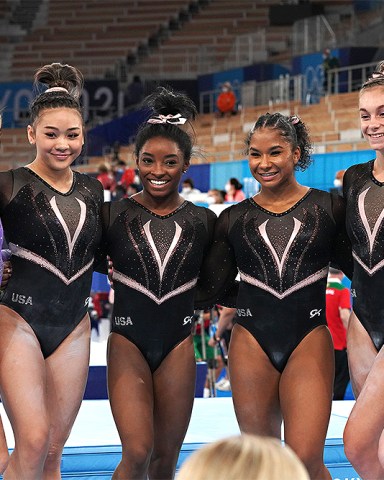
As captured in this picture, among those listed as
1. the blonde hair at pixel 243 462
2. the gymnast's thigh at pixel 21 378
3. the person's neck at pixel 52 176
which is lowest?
the gymnast's thigh at pixel 21 378

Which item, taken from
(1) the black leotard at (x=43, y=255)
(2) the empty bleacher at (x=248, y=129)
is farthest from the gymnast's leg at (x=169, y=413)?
(2) the empty bleacher at (x=248, y=129)

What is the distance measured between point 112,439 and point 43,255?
158 centimetres

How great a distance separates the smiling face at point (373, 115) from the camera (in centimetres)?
364

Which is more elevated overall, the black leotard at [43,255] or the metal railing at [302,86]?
the metal railing at [302,86]

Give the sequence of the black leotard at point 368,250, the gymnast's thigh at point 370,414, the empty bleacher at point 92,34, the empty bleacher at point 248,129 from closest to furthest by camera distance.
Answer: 1. the gymnast's thigh at point 370,414
2. the black leotard at point 368,250
3. the empty bleacher at point 248,129
4. the empty bleacher at point 92,34

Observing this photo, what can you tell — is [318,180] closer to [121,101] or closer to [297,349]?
[297,349]

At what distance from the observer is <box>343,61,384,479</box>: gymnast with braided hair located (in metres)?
3.40

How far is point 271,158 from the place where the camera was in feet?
12.4

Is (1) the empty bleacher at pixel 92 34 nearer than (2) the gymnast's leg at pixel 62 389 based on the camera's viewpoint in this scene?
No

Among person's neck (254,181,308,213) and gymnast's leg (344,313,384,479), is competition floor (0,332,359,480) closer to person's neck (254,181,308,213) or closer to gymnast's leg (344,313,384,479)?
gymnast's leg (344,313,384,479)

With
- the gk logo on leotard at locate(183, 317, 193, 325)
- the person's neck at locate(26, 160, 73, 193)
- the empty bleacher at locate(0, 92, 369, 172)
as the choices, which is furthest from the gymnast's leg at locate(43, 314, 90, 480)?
the empty bleacher at locate(0, 92, 369, 172)

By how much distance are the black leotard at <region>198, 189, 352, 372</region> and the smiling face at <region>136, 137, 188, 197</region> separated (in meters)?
0.30

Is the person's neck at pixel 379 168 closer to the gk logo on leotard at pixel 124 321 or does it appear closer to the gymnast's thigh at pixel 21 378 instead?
the gk logo on leotard at pixel 124 321

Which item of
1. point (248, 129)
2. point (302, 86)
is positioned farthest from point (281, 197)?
point (302, 86)
